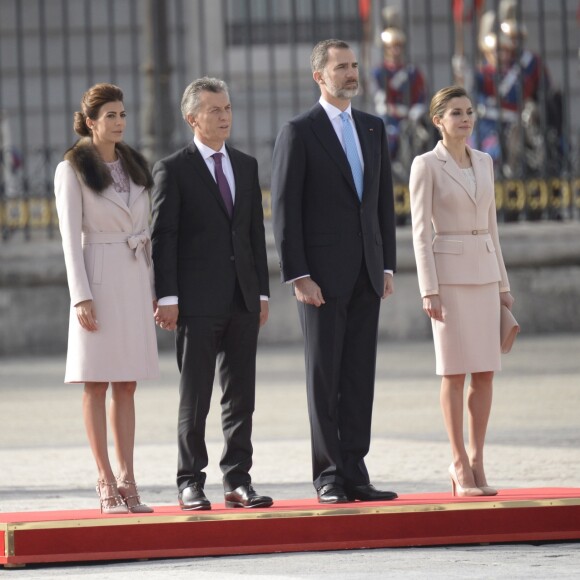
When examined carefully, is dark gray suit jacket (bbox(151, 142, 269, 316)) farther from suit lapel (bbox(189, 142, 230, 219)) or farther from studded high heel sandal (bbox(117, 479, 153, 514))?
studded high heel sandal (bbox(117, 479, 153, 514))

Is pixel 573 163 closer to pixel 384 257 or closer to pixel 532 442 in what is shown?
pixel 532 442

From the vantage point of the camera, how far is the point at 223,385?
23.6ft

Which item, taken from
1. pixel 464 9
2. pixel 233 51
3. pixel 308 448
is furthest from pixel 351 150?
pixel 233 51

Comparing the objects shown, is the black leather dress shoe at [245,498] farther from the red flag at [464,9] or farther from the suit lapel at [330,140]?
the red flag at [464,9]

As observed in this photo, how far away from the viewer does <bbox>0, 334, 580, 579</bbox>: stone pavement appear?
661 centimetres

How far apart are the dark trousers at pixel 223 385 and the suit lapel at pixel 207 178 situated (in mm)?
378

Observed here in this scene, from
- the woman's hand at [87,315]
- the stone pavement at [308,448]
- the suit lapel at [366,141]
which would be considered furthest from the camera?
the suit lapel at [366,141]

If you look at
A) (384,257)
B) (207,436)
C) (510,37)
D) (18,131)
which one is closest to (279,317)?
(510,37)

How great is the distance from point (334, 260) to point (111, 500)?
1279 millimetres

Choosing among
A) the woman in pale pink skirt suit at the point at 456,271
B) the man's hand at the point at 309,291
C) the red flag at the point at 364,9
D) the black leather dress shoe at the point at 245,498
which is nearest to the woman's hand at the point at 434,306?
the woman in pale pink skirt suit at the point at 456,271

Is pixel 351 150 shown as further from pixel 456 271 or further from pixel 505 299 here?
pixel 505 299

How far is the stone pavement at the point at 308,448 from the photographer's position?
6.61m

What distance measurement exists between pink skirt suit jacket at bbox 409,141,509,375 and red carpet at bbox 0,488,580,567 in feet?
2.01

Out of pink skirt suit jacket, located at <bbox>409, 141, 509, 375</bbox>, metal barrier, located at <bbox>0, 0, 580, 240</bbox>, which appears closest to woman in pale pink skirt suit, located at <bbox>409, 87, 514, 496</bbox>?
pink skirt suit jacket, located at <bbox>409, 141, 509, 375</bbox>
